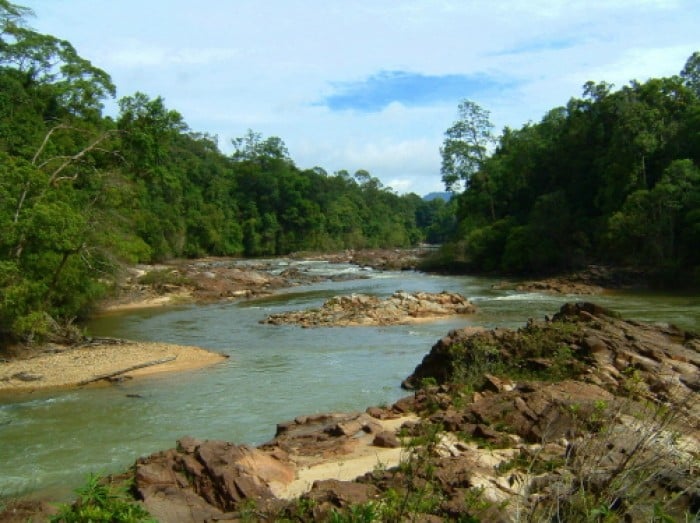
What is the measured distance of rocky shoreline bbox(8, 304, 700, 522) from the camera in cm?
520

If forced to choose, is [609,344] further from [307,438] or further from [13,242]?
[13,242]

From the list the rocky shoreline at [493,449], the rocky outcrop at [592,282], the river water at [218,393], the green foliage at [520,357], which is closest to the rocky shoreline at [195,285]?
the river water at [218,393]

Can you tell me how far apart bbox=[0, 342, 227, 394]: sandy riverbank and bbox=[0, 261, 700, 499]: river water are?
2.65ft

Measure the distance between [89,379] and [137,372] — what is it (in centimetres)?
138

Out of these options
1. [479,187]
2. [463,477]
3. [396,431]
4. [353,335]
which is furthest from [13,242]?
[479,187]

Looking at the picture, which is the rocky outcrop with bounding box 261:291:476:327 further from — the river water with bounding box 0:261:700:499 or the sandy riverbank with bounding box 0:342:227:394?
the sandy riverbank with bounding box 0:342:227:394

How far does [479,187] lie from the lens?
62906 mm

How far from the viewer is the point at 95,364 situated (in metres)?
18.7

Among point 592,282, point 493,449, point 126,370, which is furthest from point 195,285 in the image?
point 493,449

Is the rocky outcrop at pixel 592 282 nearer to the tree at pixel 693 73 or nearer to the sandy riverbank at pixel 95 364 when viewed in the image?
the tree at pixel 693 73

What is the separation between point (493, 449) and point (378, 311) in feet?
63.7

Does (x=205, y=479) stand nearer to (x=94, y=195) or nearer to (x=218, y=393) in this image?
(x=218, y=393)

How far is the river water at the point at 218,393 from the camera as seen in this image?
11.3m

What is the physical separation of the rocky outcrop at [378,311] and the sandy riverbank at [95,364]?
24.1ft
